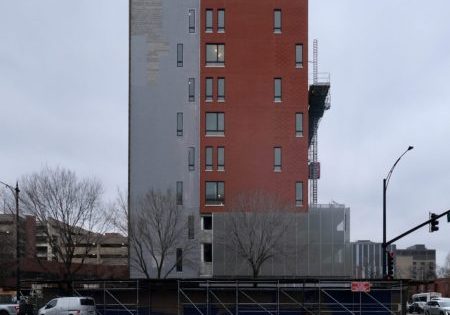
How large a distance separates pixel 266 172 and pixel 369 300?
29968 millimetres

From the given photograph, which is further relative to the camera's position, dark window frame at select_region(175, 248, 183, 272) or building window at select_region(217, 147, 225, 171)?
building window at select_region(217, 147, 225, 171)

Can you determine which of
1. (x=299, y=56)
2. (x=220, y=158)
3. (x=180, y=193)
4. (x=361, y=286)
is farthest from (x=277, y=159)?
(x=361, y=286)

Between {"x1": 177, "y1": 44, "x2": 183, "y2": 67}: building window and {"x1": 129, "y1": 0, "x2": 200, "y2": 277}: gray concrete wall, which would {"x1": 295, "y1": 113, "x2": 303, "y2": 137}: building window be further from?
{"x1": 177, "y1": 44, "x2": 183, "y2": 67}: building window

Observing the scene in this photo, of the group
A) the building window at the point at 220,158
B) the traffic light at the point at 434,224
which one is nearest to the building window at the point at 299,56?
the building window at the point at 220,158

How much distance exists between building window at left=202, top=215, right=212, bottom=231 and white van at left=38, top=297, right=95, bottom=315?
29.5 metres

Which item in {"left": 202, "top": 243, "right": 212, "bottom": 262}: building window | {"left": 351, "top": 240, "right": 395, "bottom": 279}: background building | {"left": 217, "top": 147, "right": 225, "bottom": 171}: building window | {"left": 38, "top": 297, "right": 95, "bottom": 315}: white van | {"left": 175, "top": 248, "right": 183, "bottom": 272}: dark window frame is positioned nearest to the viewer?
{"left": 38, "top": 297, "right": 95, "bottom": 315}: white van

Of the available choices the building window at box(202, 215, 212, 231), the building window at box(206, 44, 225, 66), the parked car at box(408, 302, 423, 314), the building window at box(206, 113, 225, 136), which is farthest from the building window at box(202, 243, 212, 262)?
the parked car at box(408, 302, 423, 314)

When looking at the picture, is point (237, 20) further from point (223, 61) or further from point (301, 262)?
point (301, 262)

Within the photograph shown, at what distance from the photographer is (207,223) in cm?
6881

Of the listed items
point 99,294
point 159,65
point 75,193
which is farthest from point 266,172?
point 99,294

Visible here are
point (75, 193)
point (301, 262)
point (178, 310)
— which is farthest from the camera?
point (301, 262)

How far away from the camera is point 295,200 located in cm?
6838

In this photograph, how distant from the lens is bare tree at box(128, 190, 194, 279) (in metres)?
61.1

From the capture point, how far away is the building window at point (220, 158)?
229 ft
